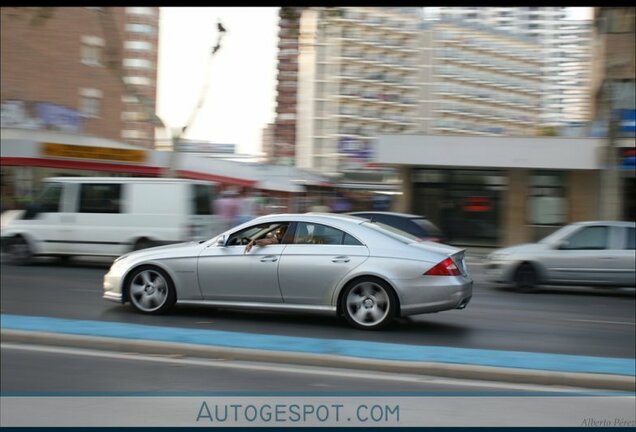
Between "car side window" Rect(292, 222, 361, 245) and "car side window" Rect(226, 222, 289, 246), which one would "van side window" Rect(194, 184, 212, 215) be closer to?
"car side window" Rect(226, 222, 289, 246)

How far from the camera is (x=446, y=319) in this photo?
9.21 m

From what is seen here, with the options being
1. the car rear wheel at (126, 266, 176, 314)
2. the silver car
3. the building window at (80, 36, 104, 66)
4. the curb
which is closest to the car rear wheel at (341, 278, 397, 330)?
the silver car

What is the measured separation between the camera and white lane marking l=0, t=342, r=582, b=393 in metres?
5.80

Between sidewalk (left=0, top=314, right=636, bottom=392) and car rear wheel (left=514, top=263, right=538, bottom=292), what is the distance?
21.1ft

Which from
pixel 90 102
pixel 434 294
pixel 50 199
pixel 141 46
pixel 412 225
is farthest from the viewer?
pixel 141 46

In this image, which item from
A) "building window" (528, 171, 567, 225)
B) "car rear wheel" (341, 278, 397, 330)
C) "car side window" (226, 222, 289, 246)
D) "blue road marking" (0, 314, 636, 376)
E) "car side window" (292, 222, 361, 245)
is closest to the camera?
"blue road marking" (0, 314, 636, 376)

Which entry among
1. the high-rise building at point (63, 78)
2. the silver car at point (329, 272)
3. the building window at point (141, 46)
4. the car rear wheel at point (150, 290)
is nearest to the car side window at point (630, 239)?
the silver car at point (329, 272)

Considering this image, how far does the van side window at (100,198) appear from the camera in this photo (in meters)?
13.2

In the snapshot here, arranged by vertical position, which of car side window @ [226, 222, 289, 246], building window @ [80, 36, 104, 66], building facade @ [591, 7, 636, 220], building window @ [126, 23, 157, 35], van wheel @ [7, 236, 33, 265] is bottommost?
van wheel @ [7, 236, 33, 265]

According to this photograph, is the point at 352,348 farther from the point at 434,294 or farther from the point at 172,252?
the point at 172,252

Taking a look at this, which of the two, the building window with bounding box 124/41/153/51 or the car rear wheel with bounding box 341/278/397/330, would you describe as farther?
the building window with bounding box 124/41/153/51

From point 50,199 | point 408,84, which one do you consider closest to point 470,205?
point 50,199

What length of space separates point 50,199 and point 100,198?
1.30 metres
